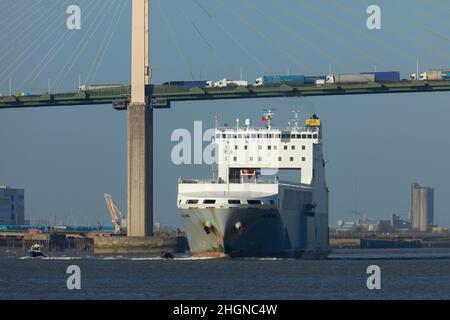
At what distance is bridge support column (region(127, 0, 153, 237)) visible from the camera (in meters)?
117

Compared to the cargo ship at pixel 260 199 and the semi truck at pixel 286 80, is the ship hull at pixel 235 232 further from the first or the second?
the semi truck at pixel 286 80

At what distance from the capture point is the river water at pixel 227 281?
2123 inches

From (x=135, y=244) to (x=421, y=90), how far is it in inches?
1017

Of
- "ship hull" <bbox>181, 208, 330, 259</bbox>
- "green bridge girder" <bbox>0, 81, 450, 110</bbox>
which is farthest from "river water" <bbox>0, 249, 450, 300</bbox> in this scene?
"green bridge girder" <bbox>0, 81, 450, 110</bbox>

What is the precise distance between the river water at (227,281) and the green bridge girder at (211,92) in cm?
3667

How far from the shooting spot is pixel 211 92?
124 meters

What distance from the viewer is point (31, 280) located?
6438cm

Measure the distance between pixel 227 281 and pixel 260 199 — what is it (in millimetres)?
22264

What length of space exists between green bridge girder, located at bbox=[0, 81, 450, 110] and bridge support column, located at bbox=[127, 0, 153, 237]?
1475 mm

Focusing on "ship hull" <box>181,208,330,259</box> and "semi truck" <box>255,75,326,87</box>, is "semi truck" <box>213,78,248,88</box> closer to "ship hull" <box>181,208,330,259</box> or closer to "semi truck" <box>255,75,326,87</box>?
"semi truck" <box>255,75,326,87</box>

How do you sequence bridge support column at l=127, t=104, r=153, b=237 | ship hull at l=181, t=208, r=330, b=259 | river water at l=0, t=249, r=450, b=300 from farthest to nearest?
bridge support column at l=127, t=104, r=153, b=237 < ship hull at l=181, t=208, r=330, b=259 < river water at l=0, t=249, r=450, b=300

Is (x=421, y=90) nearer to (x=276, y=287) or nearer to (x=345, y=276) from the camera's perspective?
(x=345, y=276)

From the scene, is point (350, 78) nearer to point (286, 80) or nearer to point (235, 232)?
point (286, 80)

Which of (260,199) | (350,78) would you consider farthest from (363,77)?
(260,199)
